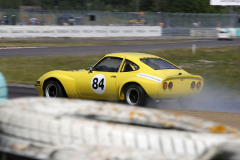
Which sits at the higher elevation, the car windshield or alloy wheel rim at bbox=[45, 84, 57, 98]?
the car windshield

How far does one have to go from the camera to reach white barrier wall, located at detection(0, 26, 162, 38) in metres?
33.3

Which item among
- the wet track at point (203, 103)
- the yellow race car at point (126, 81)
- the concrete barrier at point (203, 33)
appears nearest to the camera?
the yellow race car at point (126, 81)

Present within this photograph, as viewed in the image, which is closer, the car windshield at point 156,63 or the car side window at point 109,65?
the car windshield at point 156,63

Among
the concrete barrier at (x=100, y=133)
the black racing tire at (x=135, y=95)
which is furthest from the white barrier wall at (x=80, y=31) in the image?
the concrete barrier at (x=100, y=133)

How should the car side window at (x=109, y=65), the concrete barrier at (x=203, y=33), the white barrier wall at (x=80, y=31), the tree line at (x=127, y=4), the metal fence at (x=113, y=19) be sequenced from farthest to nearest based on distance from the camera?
the tree line at (x=127, y=4), the concrete barrier at (x=203, y=33), the metal fence at (x=113, y=19), the white barrier wall at (x=80, y=31), the car side window at (x=109, y=65)

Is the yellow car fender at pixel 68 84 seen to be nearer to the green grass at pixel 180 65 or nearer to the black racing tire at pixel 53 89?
the black racing tire at pixel 53 89

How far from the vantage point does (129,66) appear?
364 inches

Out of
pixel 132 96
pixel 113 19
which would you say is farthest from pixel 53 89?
pixel 113 19

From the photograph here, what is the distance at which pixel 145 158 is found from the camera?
2.85 metres

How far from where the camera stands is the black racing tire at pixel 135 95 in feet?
28.6

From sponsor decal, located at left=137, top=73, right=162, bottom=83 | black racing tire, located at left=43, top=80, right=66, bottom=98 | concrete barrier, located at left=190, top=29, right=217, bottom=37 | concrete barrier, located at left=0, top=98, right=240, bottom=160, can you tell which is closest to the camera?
concrete barrier, located at left=0, top=98, right=240, bottom=160

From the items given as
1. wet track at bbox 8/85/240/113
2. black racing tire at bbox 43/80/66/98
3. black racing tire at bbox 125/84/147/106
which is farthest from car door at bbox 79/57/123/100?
wet track at bbox 8/85/240/113

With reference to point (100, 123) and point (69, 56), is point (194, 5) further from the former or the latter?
point (100, 123)

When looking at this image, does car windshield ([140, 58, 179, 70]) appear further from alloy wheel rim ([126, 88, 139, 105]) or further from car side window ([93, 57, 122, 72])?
alloy wheel rim ([126, 88, 139, 105])
